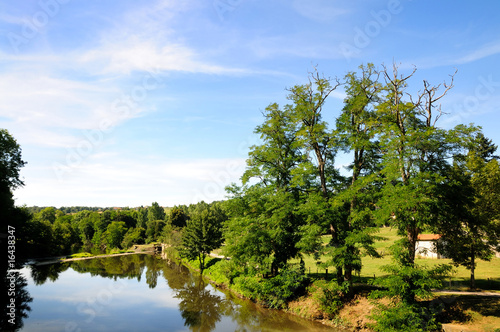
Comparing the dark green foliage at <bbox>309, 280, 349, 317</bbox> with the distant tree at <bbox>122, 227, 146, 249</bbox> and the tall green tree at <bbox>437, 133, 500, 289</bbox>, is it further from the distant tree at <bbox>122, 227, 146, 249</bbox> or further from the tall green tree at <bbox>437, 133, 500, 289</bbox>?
the distant tree at <bbox>122, 227, 146, 249</bbox>

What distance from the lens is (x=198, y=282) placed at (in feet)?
124

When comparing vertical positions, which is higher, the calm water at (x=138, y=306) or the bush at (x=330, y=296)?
the bush at (x=330, y=296)

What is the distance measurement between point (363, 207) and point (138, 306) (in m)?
21.6

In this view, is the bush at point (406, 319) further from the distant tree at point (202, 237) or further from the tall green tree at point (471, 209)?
the distant tree at point (202, 237)

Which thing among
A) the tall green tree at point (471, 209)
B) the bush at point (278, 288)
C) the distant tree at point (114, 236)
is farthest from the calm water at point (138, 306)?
the distant tree at point (114, 236)

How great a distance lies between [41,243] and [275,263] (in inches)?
2079

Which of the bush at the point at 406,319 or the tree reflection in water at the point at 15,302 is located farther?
the tree reflection in water at the point at 15,302

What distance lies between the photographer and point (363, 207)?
21.2m

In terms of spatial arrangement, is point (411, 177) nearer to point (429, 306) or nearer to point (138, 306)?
point (429, 306)

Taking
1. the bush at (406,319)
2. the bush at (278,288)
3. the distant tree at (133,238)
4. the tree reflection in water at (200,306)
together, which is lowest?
the distant tree at (133,238)

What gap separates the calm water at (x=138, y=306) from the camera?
20.8 meters

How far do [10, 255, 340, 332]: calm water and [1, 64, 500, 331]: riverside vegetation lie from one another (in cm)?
265

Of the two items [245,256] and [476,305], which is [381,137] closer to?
[476,305]

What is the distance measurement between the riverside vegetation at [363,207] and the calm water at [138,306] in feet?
8.71
